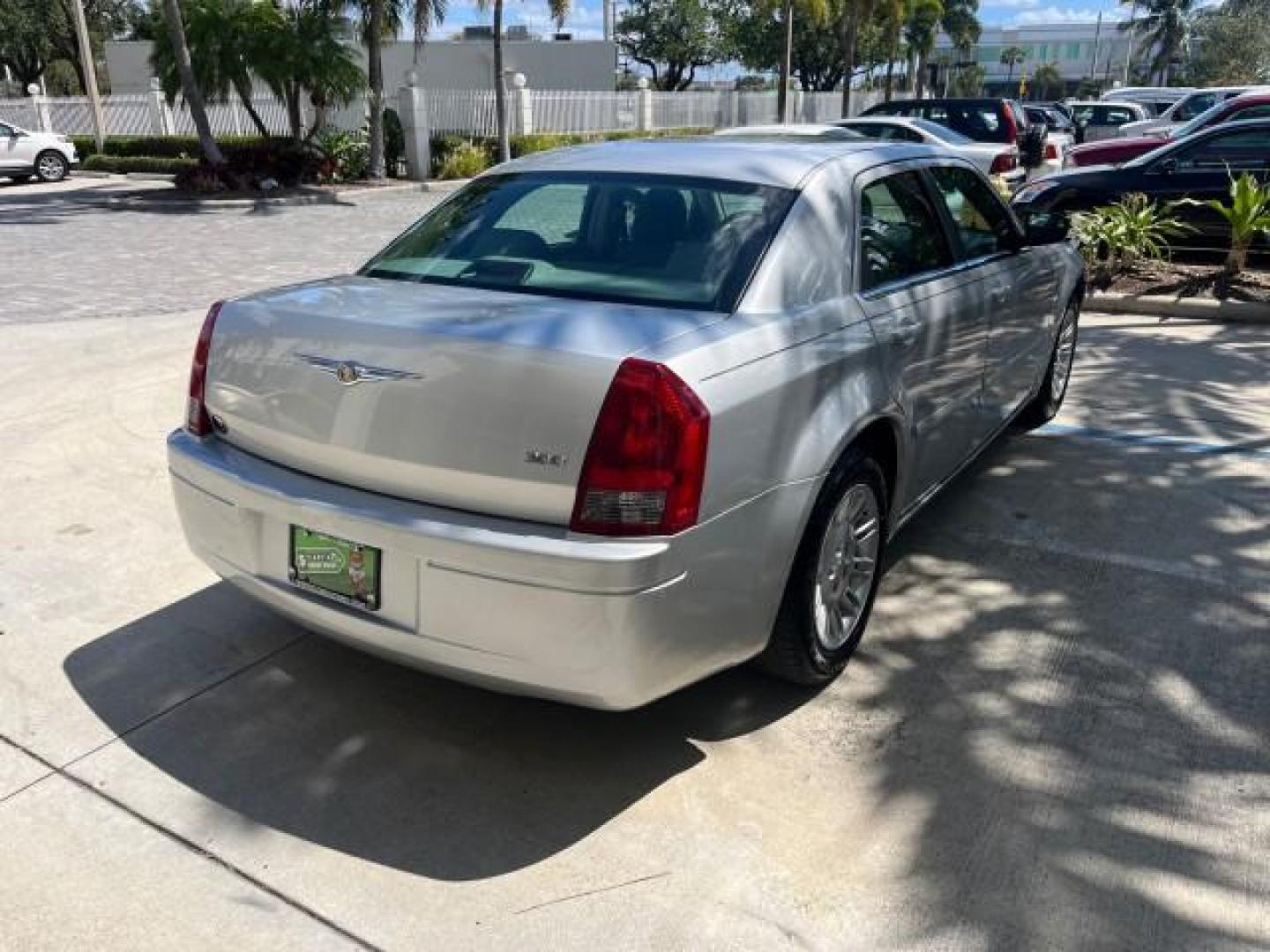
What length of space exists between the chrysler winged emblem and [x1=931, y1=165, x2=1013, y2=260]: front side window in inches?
98.4

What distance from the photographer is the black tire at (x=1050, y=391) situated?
568 cm

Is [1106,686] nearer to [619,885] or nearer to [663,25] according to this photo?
[619,885]

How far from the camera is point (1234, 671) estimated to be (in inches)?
138

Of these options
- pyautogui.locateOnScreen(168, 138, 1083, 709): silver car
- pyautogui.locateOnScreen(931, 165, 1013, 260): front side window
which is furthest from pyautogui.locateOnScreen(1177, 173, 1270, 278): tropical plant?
pyautogui.locateOnScreen(168, 138, 1083, 709): silver car

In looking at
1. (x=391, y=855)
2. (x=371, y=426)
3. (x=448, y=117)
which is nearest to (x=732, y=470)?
(x=371, y=426)

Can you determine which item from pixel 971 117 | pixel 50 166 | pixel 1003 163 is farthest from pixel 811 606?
pixel 50 166

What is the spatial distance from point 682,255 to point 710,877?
1776 mm

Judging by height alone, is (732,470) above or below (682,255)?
below

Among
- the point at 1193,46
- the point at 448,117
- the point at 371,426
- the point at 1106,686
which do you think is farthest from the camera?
the point at 1193,46

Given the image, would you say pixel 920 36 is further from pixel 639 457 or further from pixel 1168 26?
pixel 639 457

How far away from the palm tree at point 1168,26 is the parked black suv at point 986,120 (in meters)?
79.4

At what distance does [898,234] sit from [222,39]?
21.3m

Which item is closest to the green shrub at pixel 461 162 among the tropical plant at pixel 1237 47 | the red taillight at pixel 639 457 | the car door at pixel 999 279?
the car door at pixel 999 279

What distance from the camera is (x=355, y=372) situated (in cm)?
281
